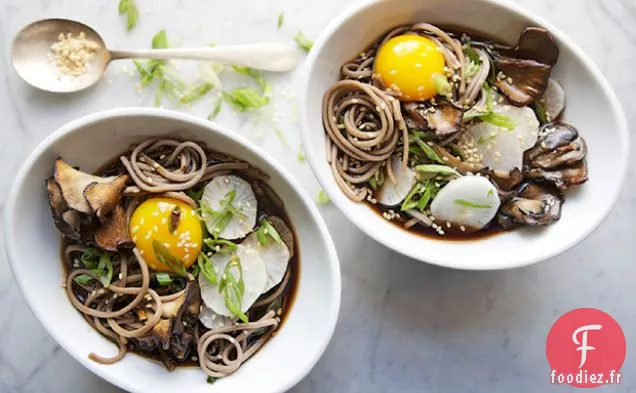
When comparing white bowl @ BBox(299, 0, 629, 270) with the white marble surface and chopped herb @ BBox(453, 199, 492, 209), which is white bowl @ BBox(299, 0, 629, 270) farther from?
the white marble surface

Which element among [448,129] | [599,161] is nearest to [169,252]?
[448,129]

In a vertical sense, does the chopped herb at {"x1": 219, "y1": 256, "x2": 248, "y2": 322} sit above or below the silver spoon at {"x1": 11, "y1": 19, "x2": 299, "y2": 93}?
below

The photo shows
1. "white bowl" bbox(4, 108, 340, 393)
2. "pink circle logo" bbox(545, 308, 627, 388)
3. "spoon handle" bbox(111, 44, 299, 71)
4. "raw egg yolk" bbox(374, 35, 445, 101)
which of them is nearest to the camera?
"white bowl" bbox(4, 108, 340, 393)

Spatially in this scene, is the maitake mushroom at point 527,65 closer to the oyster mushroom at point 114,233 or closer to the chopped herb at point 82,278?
the oyster mushroom at point 114,233

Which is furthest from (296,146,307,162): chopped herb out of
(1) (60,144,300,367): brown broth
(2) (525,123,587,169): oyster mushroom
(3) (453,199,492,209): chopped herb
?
(2) (525,123,587,169): oyster mushroom

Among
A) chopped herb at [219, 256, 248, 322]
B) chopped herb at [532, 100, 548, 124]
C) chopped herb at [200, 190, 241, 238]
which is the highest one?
chopped herb at [532, 100, 548, 124]

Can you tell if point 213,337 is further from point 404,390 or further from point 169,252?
point 404,390

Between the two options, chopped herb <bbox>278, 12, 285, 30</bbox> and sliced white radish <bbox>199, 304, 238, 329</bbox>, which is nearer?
sliced white radish <bbox>199, 304, 238, 329</bbox>

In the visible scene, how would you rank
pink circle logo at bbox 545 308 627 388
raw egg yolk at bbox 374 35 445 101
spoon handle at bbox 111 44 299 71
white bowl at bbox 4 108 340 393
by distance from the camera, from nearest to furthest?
white bowl at bbox 4 108 340 393
raw egg yolk at bbox 374 35 445 101
spoon handle at bbox 111 44 299 71
pink circle logo at bbox 545 308 627 388
